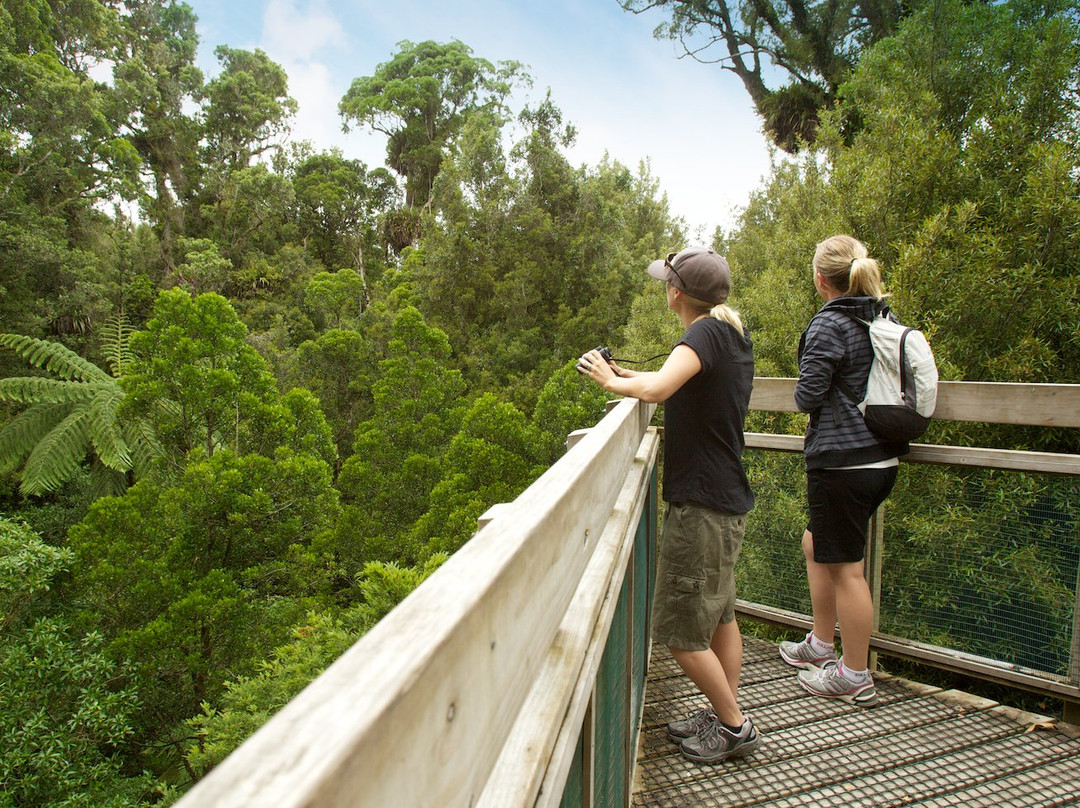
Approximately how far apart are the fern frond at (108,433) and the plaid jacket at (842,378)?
11.1 meters

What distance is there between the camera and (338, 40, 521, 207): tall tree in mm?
29016

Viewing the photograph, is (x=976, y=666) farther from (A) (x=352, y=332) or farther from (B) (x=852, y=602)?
(A) (x=352, y=332)

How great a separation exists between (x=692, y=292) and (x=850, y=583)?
120 cm

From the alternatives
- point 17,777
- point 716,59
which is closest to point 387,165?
point 716,59

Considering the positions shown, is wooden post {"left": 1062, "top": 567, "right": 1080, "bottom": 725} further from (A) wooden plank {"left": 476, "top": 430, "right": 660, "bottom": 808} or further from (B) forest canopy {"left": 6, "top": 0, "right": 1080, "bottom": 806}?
(A) wooden plank {"left": 476, "top": 430, "right": 660, "bottom": 808}

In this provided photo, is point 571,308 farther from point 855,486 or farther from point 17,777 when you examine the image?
point 855,486

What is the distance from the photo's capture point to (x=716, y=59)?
510 inches

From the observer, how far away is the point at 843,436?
220 cm

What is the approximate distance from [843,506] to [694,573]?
2.32ft

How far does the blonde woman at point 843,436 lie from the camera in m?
2.20

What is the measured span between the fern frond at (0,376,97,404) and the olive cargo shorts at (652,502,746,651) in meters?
12.6

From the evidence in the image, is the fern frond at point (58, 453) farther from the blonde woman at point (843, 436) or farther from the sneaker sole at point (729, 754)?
the blonde woman at point (843, 436)

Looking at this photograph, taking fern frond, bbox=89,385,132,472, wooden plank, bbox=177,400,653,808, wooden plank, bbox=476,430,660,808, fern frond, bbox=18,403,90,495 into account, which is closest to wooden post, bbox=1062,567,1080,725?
wooden plank, bbox=476,430,660,808

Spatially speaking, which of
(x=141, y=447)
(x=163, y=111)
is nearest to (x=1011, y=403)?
(x=141, y=447)
